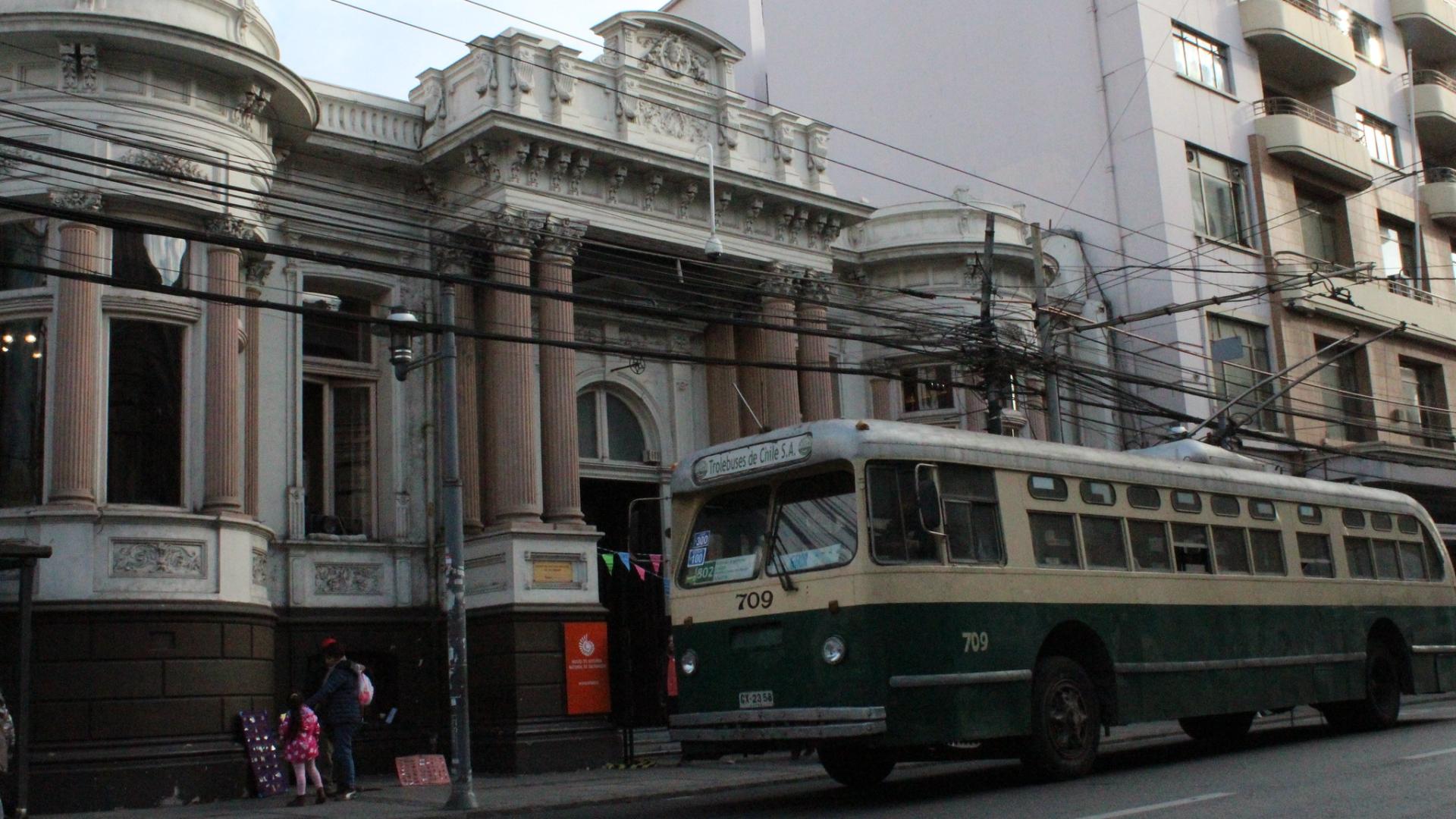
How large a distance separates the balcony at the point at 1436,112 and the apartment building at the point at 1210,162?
0.29ft

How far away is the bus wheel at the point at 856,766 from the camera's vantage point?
13.9 m

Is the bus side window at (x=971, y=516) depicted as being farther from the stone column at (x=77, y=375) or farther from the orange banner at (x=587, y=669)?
the stone column at (x=77, y=375)

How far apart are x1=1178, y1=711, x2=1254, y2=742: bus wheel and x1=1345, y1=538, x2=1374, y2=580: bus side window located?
2322mm

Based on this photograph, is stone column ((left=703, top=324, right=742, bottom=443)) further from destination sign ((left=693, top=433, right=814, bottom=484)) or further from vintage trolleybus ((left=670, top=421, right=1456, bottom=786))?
destination sign ((left=693, top=433, right=814, bottom=484))

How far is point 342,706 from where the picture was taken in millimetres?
16297

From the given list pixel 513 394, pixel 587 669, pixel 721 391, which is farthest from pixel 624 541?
pixel 513 394

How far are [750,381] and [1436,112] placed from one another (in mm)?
26462

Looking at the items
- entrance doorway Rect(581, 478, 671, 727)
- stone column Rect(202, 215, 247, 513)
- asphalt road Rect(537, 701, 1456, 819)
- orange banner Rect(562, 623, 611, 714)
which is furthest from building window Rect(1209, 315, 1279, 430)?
stone column Rect(202, 215, 247, 513)

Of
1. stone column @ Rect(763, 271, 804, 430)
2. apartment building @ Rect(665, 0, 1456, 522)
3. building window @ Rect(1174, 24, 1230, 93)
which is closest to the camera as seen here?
stone column @ Rect(763, 271, 804, 430)

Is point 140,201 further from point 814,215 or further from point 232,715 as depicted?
point 814,215

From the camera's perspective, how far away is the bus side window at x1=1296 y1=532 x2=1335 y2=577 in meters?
16.9

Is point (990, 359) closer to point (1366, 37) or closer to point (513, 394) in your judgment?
point (513, 394)

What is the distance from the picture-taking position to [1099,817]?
10117 mm

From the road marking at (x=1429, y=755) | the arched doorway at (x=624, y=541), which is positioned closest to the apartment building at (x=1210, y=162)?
the arched doorway at (x=624, y=541)
